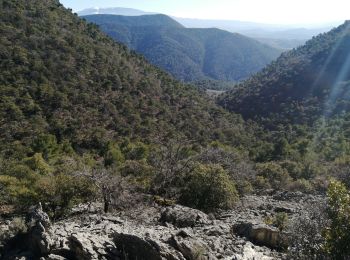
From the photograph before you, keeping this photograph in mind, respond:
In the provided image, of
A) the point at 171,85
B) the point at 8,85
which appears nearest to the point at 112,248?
the point at 8,85

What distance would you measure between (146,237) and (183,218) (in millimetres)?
3476

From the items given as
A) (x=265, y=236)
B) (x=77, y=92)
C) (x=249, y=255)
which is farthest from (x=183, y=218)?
(x=77, y=92)

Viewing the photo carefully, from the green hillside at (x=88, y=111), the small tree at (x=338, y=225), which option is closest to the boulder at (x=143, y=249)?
the small tree at (x=338, y=225)

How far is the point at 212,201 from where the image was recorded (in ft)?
56.9

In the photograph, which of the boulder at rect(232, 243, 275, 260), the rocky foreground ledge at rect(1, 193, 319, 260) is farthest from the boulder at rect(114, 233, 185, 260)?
the boulder at rect(232, 243, 275, 260)

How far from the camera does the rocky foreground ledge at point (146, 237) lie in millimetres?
10078

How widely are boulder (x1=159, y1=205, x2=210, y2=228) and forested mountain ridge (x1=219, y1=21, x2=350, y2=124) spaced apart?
52.3m

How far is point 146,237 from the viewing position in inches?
412

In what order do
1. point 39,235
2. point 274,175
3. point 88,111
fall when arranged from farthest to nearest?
point 88,111 → point 274,175 → point 39,235

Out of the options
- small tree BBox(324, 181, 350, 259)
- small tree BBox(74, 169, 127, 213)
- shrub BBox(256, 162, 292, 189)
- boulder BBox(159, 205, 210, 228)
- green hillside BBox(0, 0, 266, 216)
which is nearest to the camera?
small tree BBox(324, 181, 350, 259)

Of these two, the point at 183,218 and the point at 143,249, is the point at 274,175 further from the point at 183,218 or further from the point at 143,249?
the point at 143,249

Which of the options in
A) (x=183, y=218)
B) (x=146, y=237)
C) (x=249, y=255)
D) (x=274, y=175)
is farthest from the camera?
(x=274, y=175)

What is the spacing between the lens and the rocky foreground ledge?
10078mm

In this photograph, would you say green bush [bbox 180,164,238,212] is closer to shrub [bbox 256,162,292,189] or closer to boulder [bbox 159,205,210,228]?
boulder [bbox 159,205,210,228]
